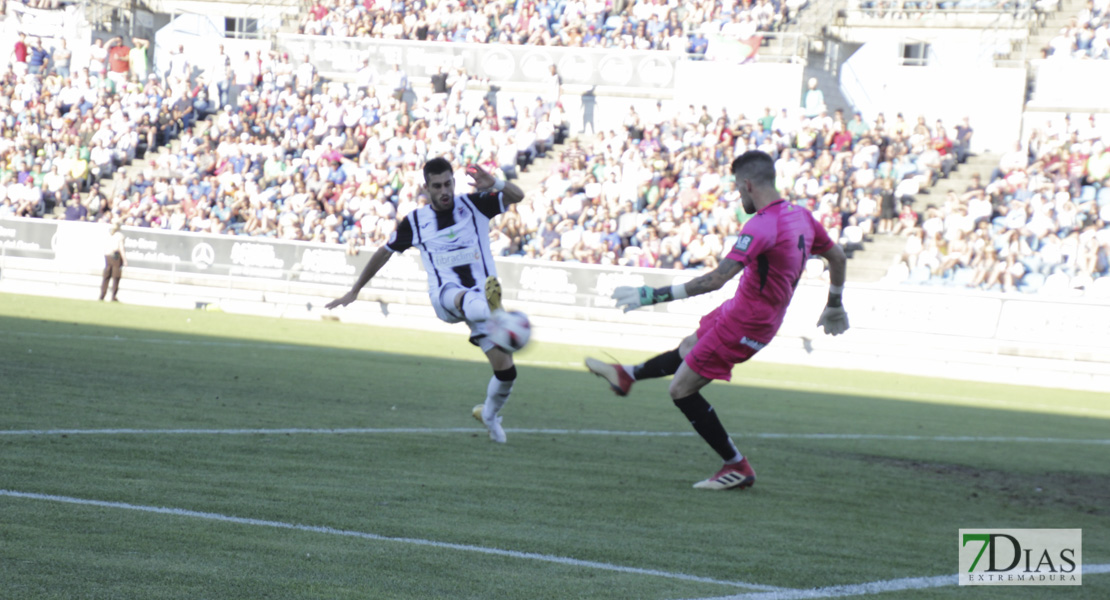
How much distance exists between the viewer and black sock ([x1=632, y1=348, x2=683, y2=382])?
7977mm

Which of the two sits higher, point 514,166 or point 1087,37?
point 1087,37

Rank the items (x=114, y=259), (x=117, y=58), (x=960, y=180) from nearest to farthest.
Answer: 1. (x=114, y=259)
2. (x=960, y=180)
3. (x=117, y=58)

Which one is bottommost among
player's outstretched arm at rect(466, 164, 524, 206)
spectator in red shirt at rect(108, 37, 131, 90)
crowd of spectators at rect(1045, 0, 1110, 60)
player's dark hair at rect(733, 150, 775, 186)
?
player's outstretched arm at rect(466, 164, 524, 206)

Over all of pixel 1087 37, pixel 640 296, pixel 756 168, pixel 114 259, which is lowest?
pixel 114 259

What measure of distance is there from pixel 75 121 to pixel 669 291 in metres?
30.1

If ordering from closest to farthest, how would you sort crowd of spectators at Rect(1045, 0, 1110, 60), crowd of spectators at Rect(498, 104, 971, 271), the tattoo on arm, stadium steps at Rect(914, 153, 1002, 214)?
the tattoo on arm, crowd of spectators at Rect(498, 104, 971, 271), stadium steps at Rect(914, 153, 1002, 214), crowd of spectators at Rect(1045, 0, 1110, 60)

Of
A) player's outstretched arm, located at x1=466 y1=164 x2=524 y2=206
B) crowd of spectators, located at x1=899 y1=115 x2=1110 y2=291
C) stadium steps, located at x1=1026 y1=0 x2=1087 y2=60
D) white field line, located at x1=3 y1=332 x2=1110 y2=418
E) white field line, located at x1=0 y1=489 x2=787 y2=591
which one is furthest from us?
stadium steps, located at x1=1026 y1=0 x2=1087 y2=60

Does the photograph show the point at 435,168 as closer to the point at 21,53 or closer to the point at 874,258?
the point at 874,258

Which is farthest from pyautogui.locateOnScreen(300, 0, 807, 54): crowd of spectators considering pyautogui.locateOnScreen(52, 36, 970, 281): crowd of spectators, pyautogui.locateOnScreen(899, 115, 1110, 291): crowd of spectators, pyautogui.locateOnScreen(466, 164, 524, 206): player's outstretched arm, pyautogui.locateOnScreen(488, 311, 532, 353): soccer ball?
pyautogui.locateOnScreen(488, 311, 532, 353): soccer ball

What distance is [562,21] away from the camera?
108 feet

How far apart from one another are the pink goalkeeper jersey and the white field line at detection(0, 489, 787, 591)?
7.83 feet

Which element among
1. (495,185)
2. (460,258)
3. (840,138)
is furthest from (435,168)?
(840,138)

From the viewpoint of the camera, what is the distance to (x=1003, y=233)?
2275cm

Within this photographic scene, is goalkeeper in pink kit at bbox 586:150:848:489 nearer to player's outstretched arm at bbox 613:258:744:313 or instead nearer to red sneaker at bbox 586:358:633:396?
red sneaker at bbox 586:358:633:396
